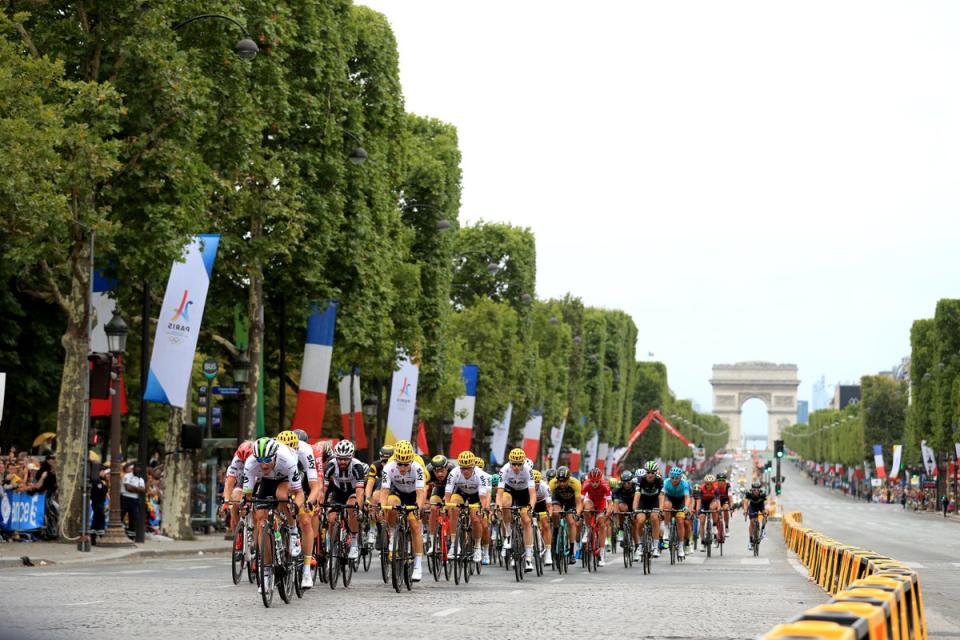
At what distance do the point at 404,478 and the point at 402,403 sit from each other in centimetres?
2798

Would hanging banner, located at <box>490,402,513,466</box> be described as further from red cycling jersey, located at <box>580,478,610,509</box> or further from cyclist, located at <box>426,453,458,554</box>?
cyclist, located at <box>426,453,458,554</box>

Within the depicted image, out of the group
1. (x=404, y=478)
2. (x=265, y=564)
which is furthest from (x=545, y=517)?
(x=265, y=564)

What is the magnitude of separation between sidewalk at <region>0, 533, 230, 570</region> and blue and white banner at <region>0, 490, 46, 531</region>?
510 mm

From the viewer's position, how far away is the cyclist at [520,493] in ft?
86.2

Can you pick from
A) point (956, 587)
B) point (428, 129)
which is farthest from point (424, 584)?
point (428, 129)

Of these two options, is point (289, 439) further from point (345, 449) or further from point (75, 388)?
point (75, 388)

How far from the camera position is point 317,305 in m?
43.4

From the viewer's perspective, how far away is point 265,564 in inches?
707

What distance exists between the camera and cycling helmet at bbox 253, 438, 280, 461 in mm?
18062

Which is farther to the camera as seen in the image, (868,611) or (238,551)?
(238,551)

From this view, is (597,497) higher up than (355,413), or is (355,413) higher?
(355,413)

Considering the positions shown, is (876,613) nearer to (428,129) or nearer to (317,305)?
(317,305)

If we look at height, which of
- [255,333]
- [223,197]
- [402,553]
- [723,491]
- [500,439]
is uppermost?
[223,197]

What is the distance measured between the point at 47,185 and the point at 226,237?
10493mm
